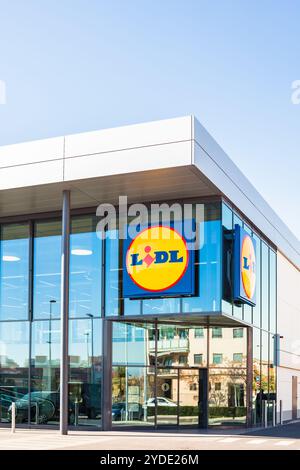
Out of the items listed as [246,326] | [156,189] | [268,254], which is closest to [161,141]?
[156,189]

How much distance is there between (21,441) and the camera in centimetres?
2122

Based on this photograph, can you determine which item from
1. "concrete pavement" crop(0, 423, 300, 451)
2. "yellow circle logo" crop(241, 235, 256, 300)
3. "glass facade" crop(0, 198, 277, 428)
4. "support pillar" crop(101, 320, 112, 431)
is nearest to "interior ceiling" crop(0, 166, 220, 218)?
"glass facade" crop(0, 198, 277, 428)

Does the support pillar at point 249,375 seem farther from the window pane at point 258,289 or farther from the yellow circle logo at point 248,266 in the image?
the yellow circle logo at point 248,266

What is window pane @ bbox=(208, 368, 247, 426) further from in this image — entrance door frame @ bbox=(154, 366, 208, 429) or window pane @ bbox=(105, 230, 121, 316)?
window pane @ bbox=(105, 230, 121, 316)

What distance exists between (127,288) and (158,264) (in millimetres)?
1479

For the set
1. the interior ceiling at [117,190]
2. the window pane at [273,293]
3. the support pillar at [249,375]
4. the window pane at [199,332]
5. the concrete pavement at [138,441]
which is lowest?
the concrete pavement at [138,441]

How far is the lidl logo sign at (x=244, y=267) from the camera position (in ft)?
87.9

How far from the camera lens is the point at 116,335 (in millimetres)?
27359

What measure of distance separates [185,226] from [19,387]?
868cm

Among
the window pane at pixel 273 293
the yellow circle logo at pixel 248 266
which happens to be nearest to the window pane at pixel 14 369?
the yellow circle logo at pixel 248 266

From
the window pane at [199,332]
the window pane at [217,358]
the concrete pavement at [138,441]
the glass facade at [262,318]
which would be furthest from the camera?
the window pane at [217,358]

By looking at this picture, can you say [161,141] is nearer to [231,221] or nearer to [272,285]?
[231,221]

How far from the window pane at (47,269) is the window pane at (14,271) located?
0.45m

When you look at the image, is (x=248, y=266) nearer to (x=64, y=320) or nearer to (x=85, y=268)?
(x=85, y=268)
